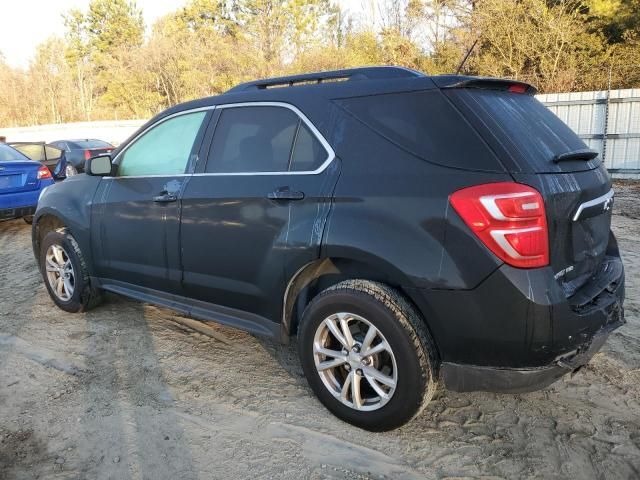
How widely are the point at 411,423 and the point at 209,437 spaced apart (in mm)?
1101

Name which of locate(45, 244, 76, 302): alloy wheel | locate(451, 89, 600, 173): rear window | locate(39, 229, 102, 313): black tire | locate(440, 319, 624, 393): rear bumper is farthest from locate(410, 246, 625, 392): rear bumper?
locate(45, 244, 76, 302): alloy wheel

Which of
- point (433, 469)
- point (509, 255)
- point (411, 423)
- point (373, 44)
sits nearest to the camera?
point (509, 255)

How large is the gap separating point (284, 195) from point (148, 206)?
1.31 metres

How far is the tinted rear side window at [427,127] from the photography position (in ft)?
7.97

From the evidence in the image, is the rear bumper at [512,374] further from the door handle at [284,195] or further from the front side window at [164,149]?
the front side window at [164,149]

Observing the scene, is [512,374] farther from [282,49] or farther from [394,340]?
[282,49]

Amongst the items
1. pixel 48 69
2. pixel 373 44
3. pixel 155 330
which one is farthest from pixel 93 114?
pixel 155 330

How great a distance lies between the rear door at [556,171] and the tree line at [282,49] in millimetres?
1981

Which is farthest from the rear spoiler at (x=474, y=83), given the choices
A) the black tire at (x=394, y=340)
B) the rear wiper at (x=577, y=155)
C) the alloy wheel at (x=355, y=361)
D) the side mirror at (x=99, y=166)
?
the side mirror at (x=99, y=166)

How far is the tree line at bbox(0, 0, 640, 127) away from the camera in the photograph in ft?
53.4

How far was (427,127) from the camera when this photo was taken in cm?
259

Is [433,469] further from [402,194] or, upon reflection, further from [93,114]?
[93,114]

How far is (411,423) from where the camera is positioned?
2873mm

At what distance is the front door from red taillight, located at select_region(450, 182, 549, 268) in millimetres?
2089
